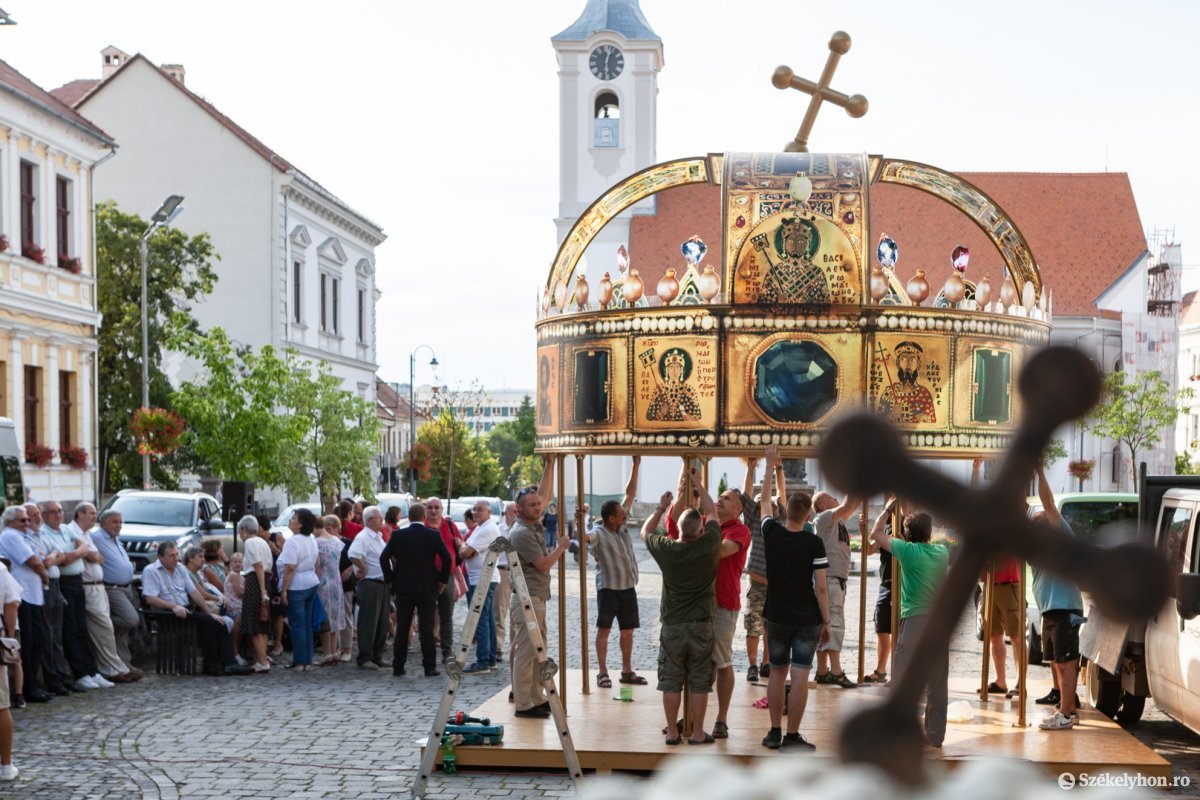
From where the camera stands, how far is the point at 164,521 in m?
21.3

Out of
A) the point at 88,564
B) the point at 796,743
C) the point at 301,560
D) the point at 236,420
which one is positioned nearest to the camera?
the point at 796,743

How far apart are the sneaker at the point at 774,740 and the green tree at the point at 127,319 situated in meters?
29.1

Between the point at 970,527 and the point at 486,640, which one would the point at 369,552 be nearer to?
the point at 486,640

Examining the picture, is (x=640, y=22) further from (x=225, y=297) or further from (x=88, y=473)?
(x=88, y=473)

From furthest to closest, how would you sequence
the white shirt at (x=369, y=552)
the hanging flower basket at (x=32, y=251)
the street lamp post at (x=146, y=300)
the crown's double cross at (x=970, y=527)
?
the street lamp post at (x=146, y=300)
the hanging flower basket at (x=32, y=251)
the white shirt at (x=369, y=552)
the crown's double cross at (x=970, y=527)

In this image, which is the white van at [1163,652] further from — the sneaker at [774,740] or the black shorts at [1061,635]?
the sneaker at [774,740]

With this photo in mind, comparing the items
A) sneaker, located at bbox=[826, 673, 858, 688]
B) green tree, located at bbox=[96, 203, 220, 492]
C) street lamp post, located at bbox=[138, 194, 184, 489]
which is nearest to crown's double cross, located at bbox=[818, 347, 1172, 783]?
sneaker, located at bbox=[826, 673, 858, 688]

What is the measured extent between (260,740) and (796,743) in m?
4.57

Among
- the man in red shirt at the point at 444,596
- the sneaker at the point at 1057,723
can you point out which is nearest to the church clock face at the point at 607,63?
the man in red shirt at the point at 444,596

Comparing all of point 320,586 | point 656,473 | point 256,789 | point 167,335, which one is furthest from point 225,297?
point 256,789

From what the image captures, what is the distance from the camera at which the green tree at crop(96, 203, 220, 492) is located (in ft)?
121

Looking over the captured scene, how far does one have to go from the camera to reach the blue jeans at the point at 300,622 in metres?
16.2

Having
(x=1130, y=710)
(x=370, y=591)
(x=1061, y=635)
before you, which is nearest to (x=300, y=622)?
(x=370, y=591)

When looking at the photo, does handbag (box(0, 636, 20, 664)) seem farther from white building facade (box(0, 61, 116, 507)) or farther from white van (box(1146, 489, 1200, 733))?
white building facade (box(0, 61, 116, 507))
